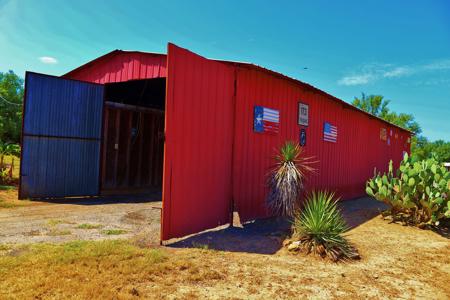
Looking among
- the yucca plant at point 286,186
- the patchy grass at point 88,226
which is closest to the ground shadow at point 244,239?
the yucca plant at point 286,186

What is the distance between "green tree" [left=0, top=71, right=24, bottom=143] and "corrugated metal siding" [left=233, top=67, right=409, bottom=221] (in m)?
21.1

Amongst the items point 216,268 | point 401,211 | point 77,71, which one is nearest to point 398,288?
point 216,268

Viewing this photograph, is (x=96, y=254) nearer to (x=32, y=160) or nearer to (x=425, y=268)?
(x=425, y=268)

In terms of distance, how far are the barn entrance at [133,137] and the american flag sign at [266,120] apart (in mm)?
4275

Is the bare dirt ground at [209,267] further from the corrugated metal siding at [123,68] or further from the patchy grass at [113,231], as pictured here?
the corrugated metal siding at [123,68]

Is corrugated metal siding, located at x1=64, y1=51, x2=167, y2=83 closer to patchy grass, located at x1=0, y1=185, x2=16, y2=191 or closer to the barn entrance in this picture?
the barn entrance

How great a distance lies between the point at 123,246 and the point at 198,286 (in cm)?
166

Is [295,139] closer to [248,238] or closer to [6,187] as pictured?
[248,238]

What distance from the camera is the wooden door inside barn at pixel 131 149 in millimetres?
10812

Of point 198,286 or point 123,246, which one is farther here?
point 123,246

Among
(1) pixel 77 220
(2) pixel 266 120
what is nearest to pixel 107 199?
(1) pixel 77 220

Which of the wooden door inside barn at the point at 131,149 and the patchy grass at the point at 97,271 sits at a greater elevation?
the wooden door inside barn at the point at 131,149

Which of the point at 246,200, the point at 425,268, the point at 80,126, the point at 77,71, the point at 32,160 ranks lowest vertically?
the point at 425,268

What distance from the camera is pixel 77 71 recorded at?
10914 mm
